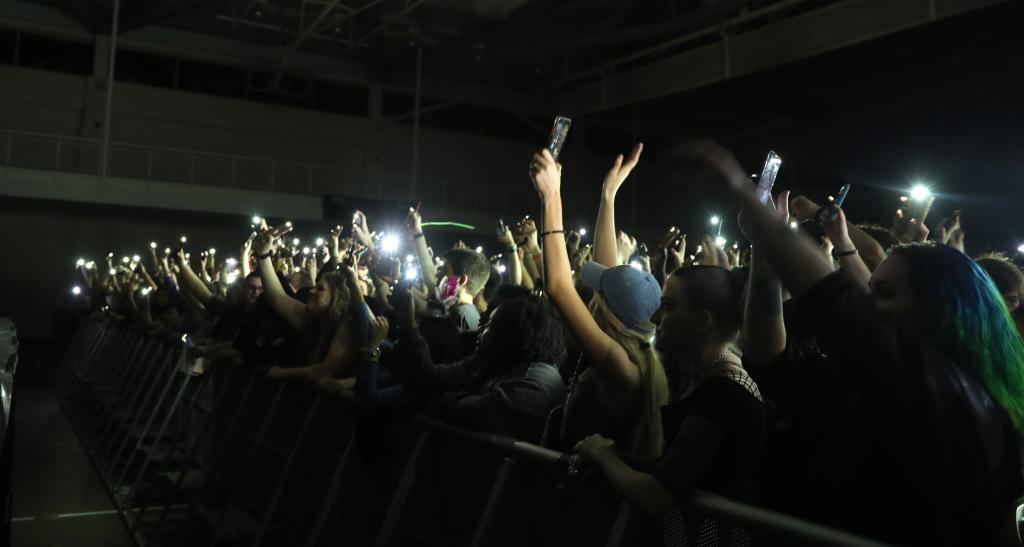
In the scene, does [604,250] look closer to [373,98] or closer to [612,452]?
[612,452]

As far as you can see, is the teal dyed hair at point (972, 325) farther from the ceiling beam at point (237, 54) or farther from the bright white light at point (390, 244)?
the ceiling beam at point (237, 54)

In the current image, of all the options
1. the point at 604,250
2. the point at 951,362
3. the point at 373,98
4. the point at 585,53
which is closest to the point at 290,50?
the point at 373,98

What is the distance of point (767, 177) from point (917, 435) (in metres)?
0.64

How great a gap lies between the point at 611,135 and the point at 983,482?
25.3 m

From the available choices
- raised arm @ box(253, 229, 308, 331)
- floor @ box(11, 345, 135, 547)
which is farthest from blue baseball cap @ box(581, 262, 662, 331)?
floor @ box(11, 345, 135, 547)

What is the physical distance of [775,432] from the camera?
1.86 meters

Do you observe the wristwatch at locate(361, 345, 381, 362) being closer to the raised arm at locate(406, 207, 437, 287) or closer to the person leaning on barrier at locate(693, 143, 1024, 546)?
the raised arm at locate(406, 207, 437, 287)

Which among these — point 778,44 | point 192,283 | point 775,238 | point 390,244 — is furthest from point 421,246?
point 778,44

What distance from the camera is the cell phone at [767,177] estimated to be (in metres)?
1.75

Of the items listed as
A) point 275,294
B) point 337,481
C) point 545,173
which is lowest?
point 337,481

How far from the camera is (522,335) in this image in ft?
9.55

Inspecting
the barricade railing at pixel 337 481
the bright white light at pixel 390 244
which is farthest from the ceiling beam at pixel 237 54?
the bright white light at pixel 390 244

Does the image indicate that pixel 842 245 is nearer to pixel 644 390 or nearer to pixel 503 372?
pixel 644 390

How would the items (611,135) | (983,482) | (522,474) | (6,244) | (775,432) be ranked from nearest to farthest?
1. (983,482)
2. (775,432)
3. (522,474)
4. (6,244)
5. (611,135)
